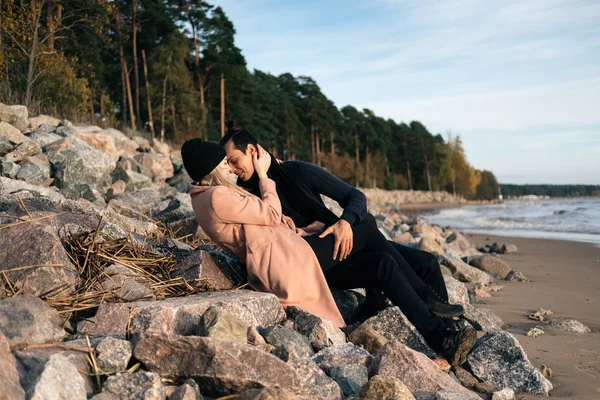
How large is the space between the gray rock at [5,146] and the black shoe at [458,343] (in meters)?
6.64

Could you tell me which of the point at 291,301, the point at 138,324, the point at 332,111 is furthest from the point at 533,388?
the point at 332,111

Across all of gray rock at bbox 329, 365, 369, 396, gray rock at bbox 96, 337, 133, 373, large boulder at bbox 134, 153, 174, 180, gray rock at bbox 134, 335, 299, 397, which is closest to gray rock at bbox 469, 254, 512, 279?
gray rock at bbox 329, 365, 369, 396

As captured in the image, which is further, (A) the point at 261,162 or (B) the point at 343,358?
(A) the point at 261,162

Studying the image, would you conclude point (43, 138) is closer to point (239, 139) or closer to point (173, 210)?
point (173, 210)

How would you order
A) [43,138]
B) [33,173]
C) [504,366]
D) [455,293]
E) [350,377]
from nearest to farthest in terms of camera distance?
[350,377]
[504,366]
[455,293]
[33,173]
[43,138]

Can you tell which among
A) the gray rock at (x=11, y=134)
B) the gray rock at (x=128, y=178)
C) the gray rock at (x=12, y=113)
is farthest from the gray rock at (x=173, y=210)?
the gray rock at (x=12, y=113)

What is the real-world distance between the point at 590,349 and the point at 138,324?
10.6 ft

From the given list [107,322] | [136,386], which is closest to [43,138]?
[107,322]

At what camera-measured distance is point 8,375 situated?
7.04 ft

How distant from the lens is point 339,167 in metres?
50.6

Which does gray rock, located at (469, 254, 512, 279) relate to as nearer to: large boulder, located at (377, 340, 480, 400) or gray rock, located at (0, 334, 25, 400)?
large boulder, located at (377, 340, 480, 400)

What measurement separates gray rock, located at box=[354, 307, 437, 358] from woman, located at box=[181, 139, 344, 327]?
306 millimetres

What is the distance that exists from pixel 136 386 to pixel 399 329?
1787mm

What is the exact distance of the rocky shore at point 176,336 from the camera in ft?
8.05
